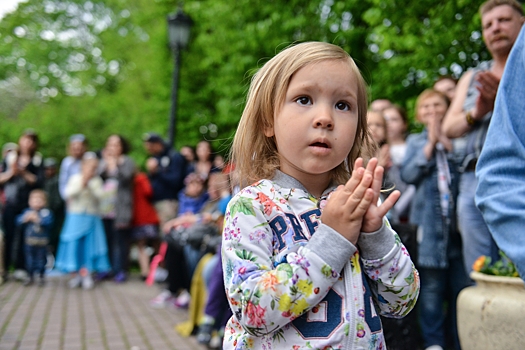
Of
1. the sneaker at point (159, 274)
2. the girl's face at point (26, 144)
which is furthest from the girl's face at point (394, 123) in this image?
the girl's face at point (26, 144)

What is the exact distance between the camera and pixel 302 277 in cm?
156

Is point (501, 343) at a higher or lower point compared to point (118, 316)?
higher

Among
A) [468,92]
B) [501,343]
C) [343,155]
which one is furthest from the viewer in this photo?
[468,92]

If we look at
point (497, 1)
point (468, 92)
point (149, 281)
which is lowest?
point (149, 281)

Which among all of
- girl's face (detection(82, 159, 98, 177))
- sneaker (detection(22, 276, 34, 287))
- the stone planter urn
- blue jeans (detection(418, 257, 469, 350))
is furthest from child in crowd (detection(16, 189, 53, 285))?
the stone planter urn

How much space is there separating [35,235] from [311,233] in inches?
348

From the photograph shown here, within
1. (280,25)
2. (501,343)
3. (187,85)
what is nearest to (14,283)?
(280,25)

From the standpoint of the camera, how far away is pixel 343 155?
174cm

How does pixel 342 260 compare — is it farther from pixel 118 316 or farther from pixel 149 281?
pixel 149 281

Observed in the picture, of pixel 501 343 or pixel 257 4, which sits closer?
pixel 501 343

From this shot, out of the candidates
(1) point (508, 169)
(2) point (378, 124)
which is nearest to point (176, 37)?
(2) point (378, 124)

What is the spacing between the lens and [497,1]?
3947 mm

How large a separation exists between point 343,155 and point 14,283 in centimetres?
925

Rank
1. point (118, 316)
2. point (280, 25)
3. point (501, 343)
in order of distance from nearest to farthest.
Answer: point (501, 343), point (118, 316), point (280, 25)
